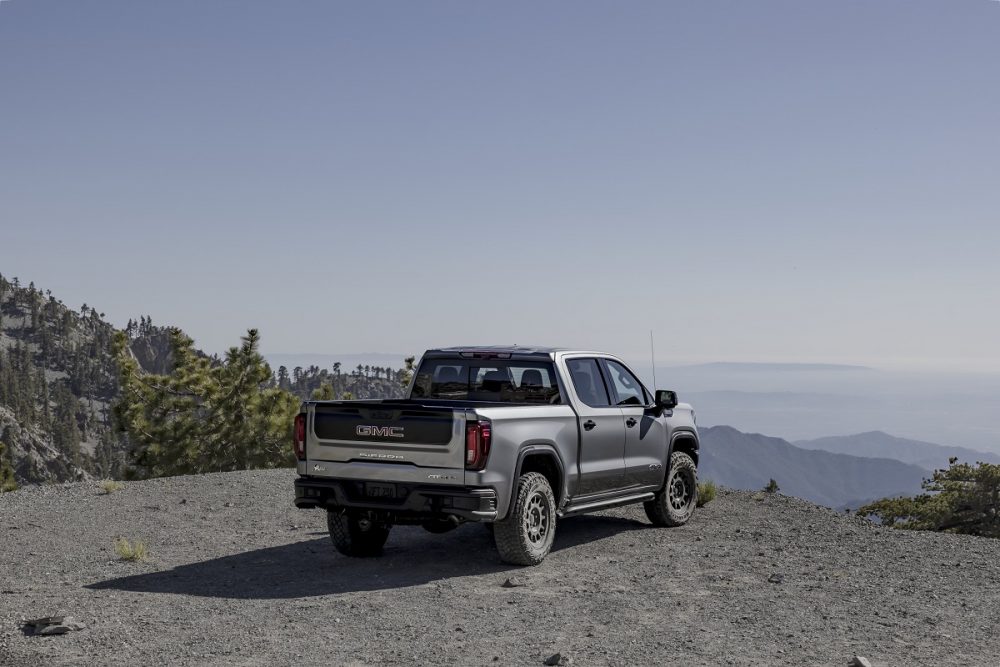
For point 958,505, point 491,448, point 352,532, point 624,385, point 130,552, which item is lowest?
point 958,505

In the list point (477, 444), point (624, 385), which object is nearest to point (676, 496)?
point (624, 385)

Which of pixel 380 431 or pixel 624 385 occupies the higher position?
pixel 624 385

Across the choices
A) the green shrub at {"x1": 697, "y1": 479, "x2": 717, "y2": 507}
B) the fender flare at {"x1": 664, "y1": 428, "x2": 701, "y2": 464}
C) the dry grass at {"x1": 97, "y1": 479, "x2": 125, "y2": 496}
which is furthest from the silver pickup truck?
the dry grass at {"x1": 97, "y1": 479, "x2": 125, "y2": 496}

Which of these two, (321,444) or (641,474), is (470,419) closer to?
(321,444)

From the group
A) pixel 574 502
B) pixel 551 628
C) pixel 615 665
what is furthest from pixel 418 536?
pixel 615 665

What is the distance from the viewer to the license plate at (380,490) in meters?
8.80

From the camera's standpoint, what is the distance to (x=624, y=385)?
36.4ft

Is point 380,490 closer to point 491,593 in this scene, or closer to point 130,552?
point 491,593

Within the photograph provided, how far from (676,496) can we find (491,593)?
459 centimetres

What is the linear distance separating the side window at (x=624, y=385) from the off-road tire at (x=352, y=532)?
9.76ft

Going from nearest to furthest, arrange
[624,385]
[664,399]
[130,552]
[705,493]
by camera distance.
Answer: [130,552] < [624,385] < [664,399] < [705,493]

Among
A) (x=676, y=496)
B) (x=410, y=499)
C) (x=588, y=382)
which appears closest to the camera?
(x=410, y=499)

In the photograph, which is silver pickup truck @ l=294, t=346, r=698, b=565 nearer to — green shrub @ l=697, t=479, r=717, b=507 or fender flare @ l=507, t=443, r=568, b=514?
fender flare @ l=507, t=443, r=568, b=514

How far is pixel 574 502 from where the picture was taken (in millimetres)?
9812
